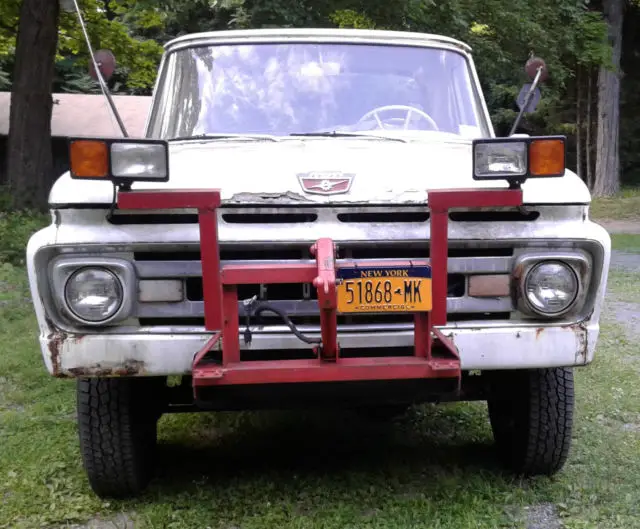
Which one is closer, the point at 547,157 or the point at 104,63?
the point at 547,157

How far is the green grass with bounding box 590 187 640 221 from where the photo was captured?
A: 2081 centimetres

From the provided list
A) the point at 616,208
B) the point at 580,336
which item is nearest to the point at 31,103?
the point at 580,336

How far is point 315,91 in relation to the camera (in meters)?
4.05

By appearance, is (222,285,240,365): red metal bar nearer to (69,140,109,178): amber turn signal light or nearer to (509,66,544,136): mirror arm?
(69,140,109,178): amber turn signal light

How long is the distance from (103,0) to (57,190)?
15.1 m

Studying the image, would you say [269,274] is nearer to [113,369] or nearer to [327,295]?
[327,295]

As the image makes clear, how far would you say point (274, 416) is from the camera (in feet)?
15.5

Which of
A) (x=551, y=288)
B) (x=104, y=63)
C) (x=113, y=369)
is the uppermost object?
(x=104, y=63)

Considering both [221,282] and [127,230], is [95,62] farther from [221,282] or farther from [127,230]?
[221,282]

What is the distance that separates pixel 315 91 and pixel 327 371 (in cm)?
180

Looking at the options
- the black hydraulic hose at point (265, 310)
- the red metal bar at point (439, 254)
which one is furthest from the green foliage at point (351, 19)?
the black hydraulic hose at point (265, 310)

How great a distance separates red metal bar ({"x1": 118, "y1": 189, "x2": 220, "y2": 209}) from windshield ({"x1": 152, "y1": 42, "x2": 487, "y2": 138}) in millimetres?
1131

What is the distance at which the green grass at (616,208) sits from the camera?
68.3 ft

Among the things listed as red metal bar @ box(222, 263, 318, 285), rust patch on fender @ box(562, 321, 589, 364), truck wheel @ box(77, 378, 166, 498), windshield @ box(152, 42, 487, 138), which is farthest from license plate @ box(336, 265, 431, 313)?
windshield @ box(152, 42, 487, 138)
